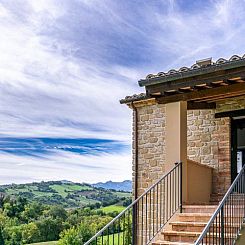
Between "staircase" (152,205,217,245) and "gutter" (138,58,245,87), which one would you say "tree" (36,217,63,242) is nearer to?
"staircase" (152,205,217,245)

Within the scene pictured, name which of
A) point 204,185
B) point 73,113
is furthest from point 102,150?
point 204,185

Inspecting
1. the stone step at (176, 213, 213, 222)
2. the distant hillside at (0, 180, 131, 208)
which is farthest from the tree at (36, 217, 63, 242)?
the stone step at (176, 213, 213, 222)

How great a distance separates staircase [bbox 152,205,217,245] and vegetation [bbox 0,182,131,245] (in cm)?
1642

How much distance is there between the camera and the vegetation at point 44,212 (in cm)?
2652

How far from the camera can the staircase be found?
8.37 meters

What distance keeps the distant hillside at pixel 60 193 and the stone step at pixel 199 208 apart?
55.2 feet

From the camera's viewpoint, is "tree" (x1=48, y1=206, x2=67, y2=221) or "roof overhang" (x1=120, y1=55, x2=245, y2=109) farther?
"tree" (x1=48, y1=206, x2=67, y2=221)

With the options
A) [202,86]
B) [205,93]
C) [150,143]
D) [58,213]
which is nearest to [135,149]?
[150,143]

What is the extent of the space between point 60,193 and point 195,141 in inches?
624

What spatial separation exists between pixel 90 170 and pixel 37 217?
661 centimetres

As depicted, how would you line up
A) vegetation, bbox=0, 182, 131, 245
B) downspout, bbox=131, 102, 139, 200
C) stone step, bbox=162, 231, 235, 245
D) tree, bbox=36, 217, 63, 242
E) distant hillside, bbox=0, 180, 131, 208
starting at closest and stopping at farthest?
stone step, bbox=162, 231, 235, 245, downspout, bbox=131, 102, 139, 200, vegetation, bbox=0, 182, 131, 245, distant hillside, bbox=0, 180, 131, 208, tree, bbox=36, 217, 63, 242

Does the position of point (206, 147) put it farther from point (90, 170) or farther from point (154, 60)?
point (90, 170)

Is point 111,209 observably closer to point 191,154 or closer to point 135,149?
point 135,149

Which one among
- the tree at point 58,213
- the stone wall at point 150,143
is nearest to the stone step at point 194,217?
the stone wall at point 150,143
